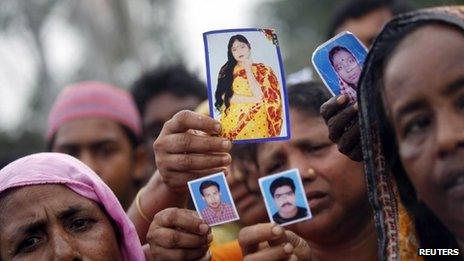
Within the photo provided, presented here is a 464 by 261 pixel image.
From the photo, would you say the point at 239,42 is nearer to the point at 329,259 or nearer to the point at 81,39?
the point at 329,259

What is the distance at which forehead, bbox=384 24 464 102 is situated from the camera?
72.6 inches

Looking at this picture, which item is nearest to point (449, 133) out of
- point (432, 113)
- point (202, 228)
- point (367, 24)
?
point (432, 113)

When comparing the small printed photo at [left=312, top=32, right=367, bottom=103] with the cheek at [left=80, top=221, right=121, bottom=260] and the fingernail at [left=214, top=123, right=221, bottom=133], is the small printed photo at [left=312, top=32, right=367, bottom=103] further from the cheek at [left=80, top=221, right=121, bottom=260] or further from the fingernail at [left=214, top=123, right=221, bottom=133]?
the cheek at [left=80, top=221, right=121, bottom=260]

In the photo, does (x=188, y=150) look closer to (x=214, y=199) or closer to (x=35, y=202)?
(x=214, y=199)

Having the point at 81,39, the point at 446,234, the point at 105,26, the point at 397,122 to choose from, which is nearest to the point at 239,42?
the point at 397,122

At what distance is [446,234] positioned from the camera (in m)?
2.08

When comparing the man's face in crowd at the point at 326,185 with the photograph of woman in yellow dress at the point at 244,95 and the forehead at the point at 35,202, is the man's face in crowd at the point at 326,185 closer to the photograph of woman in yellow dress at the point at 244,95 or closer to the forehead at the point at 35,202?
the photograph of woman in yellow dress at the point at 244,95

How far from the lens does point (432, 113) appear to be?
1.86 m

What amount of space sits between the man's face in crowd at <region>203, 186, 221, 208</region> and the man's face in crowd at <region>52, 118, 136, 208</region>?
221 cm

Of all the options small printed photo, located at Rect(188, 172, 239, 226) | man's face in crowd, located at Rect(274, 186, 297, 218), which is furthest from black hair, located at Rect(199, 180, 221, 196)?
man's face in crowd, located at Rect(274, 186, 297, 218)

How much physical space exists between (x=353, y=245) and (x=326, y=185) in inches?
9.5

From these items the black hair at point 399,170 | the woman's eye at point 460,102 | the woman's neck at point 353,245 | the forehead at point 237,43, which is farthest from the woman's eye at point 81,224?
the woman's eye at point 460,102

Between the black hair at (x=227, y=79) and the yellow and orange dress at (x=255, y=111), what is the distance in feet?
0.04

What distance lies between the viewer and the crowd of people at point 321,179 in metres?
1.88
